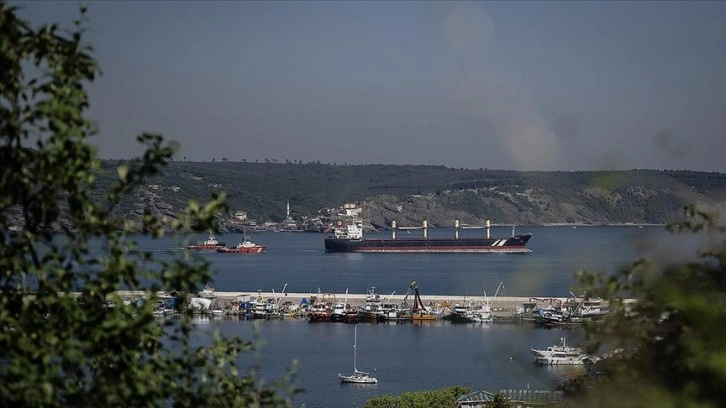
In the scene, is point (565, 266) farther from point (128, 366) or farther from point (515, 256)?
point (515, 256)

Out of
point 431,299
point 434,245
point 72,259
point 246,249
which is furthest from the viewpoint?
point 246,249

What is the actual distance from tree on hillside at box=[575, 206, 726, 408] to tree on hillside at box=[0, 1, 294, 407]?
33.7 inches

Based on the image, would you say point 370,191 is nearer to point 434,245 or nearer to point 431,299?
point 434,245

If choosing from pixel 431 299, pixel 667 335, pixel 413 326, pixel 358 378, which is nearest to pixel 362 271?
pixel 431 299

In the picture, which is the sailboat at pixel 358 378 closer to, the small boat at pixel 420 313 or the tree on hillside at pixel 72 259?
the small boat at pixel 420 313

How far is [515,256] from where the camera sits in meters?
65.0

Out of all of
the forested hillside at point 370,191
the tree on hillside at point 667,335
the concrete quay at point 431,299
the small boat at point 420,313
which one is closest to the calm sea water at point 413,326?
the tree on hillside at point 667,335

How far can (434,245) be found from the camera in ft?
225

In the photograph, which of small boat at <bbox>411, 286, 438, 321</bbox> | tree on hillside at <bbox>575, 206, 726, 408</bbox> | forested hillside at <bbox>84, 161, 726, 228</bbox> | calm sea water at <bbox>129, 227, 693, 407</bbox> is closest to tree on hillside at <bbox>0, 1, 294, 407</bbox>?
calm sea water at <bbox>129, 227, 693, 407</bbox>

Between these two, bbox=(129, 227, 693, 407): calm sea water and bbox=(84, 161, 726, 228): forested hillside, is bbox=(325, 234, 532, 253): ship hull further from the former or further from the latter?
bbox=(84, 161, 726, 228): forested hillside

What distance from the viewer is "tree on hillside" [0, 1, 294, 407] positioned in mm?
2025

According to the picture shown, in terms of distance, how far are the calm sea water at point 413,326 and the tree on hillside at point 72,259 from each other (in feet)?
0.49

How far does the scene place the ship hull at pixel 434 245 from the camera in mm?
64625

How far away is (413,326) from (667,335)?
30.1 m
